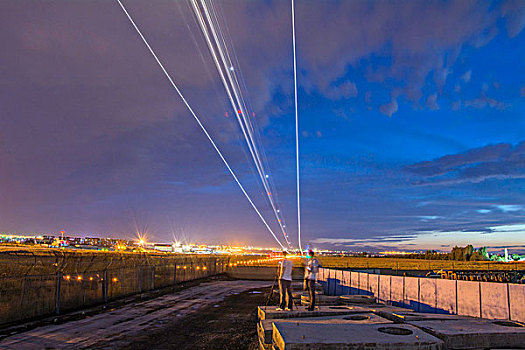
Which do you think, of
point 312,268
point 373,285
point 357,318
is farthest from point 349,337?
point 373,285

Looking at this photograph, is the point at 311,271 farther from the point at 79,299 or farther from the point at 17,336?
the point at 79,299

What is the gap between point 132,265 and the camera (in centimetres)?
2339

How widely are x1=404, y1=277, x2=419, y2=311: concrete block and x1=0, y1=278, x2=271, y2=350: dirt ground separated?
23.2 feet

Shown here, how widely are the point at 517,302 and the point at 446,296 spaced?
3.53m

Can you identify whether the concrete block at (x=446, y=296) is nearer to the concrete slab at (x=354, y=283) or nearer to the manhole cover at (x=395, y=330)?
the manhole cover at (x=395, y=330)

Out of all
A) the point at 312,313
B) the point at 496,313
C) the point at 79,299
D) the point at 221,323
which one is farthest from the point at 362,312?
the point at 79,299

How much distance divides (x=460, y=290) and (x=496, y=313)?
1.84 metres

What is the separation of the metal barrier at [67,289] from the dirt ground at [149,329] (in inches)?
44.7

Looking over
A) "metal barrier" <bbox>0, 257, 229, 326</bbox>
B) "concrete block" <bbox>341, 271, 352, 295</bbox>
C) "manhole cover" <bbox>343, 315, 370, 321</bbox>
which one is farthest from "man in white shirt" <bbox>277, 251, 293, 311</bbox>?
"concrete block" <bbox>341, 271, 352, 295</bbox>

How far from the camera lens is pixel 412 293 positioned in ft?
56.1

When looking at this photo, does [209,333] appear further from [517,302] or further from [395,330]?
[517,302]

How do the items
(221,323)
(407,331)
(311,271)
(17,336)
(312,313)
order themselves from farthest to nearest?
1. (221,323)
2. (311,271)
3. (17,336)
4. (312,313)
5. (407,331)

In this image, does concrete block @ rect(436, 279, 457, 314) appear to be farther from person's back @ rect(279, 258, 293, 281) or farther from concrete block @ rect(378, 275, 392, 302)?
person's back @ rect(279, 258, 293, 281)

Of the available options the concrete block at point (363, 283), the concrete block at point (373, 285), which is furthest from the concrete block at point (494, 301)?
the concrete block at point (363, 283)
